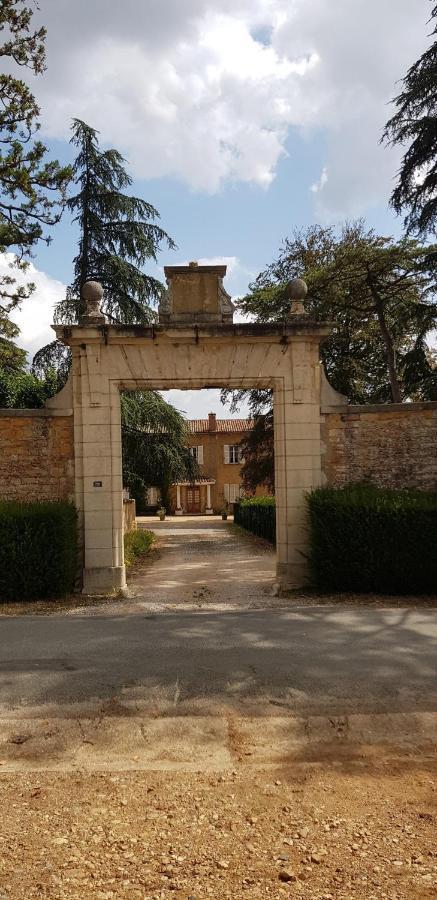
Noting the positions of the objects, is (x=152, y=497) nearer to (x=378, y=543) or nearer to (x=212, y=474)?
(x=212, y=474)

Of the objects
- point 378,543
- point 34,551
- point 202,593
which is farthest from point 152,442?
point 378,543

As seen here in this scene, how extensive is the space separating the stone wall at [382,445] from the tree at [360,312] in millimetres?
5929

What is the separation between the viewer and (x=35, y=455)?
892 centimetres

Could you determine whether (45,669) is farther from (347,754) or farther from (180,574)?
(180,574)

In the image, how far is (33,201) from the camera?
11.8m

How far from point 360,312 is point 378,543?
38.8 feet

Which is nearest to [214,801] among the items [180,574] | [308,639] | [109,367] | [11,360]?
[308,639]

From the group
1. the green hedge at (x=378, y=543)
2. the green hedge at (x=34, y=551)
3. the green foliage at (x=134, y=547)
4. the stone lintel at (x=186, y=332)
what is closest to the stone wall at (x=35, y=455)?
the green hedge at (x=34, y=551)

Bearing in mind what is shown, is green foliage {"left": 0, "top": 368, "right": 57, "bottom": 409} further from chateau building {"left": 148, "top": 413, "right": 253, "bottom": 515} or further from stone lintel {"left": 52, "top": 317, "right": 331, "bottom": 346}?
chateau building {"left": 148, "top": 413, "right": 253, "bottom": 515}

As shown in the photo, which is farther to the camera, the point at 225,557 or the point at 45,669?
the point at 225,557

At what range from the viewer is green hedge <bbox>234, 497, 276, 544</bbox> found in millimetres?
18391

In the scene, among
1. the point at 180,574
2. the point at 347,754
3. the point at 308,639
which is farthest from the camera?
the point at 180,574

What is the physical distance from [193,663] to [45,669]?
1.21m

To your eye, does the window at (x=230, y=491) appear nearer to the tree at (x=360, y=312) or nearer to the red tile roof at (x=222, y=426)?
the red tile roof at (x=222, y=426)
